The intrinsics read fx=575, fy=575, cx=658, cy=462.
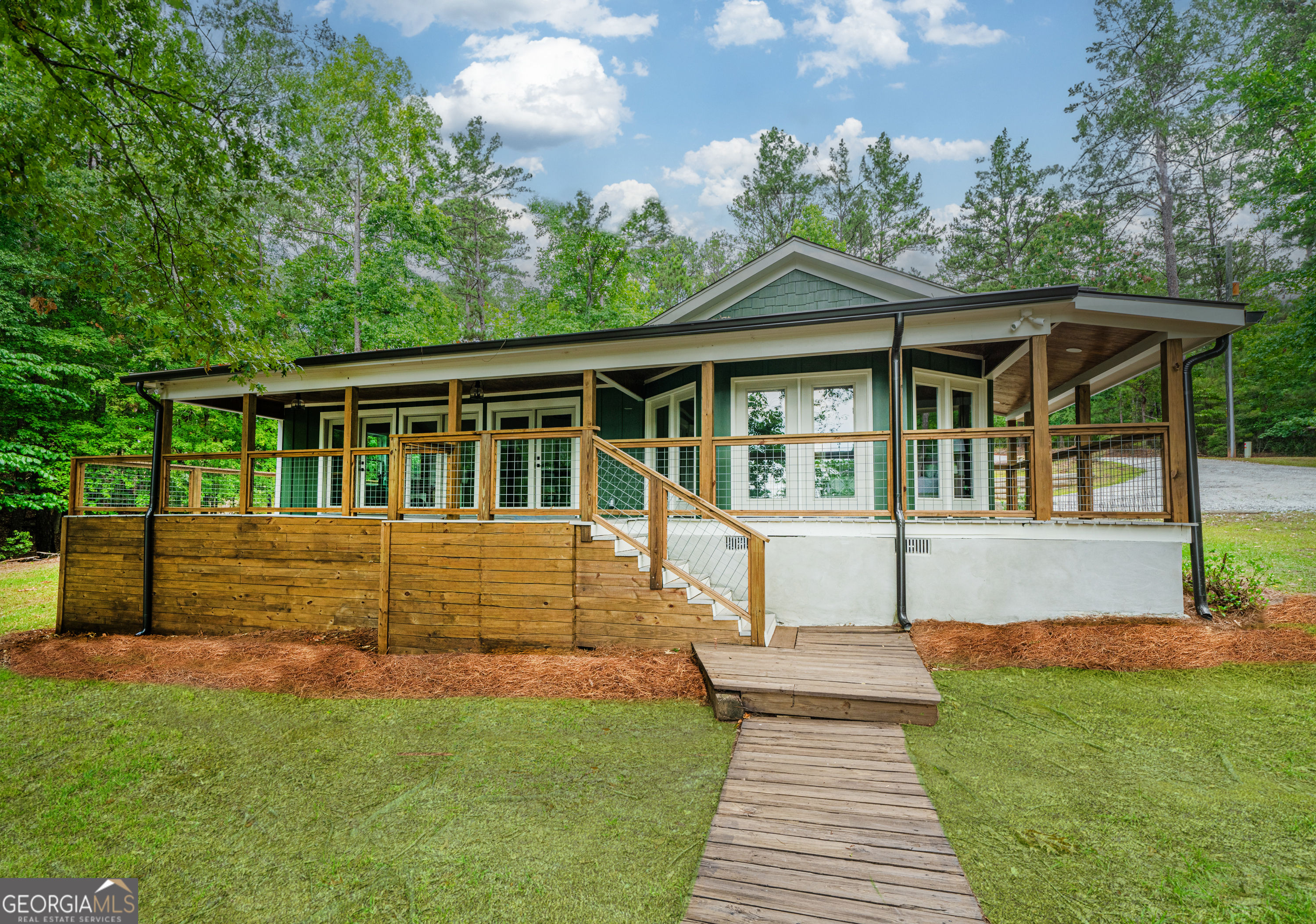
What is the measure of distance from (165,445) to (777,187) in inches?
1005

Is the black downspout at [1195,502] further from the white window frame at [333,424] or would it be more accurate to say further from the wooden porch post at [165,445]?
the wooden porch post at [165,445]

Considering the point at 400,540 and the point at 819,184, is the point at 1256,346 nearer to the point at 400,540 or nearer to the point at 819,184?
the point at 819,184

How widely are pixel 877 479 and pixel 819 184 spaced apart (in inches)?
935

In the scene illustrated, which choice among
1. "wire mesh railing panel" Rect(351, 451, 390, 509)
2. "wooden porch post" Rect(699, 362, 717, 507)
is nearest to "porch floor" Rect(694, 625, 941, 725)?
"wooden porch post" Rect(699, 362, 717, 507)

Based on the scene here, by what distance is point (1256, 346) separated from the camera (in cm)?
1722

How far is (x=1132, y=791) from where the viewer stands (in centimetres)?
325

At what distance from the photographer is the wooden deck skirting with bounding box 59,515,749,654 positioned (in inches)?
240

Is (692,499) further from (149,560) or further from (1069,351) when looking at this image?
(149,560)

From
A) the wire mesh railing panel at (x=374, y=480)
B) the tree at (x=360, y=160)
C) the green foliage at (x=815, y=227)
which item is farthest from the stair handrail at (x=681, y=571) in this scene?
the green foliage at (x=815, y=227)

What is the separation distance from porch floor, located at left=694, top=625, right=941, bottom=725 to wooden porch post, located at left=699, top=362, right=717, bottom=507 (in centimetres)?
212

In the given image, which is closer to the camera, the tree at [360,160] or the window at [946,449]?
the window at [946,449]

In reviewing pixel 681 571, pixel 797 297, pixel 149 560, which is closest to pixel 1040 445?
pixel 681 571

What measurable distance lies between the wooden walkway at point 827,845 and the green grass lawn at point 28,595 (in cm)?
1224

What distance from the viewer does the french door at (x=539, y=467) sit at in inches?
416
